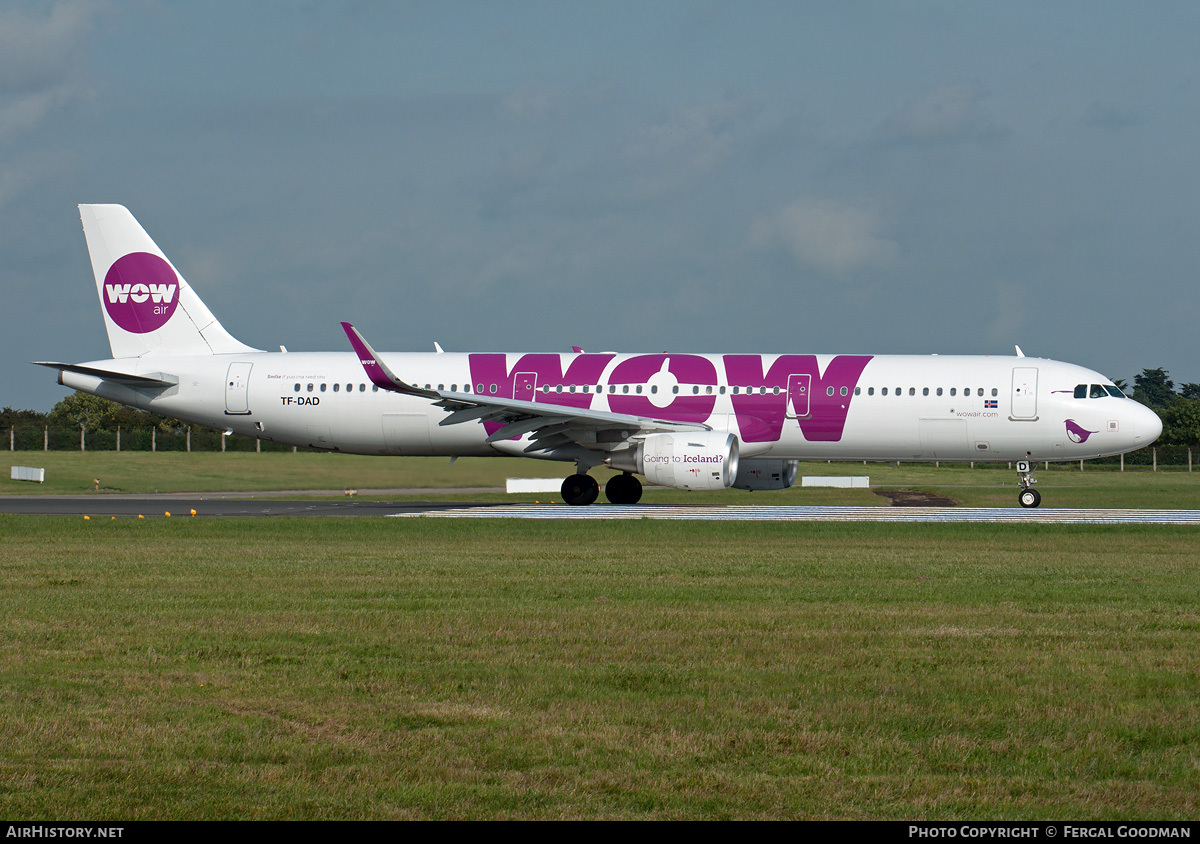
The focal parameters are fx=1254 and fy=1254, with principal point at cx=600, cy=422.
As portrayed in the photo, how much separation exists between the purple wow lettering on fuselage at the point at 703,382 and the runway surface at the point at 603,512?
2.05 metres

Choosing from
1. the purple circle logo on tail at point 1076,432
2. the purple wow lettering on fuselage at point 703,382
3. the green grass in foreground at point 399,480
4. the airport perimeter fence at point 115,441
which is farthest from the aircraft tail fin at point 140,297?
the purple circle logo on tail at point 1076,432

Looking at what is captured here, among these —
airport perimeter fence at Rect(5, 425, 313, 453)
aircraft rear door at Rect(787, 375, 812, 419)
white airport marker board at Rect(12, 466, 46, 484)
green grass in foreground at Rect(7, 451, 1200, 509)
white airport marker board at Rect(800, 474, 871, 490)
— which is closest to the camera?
aircraft rear door at Rect(787, 375, 812, 419)

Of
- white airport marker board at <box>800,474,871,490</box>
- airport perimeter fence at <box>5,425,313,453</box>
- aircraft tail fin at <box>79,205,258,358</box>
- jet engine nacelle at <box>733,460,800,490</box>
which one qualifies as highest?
aircraft tail fin at <box>79,205,258,358</box>

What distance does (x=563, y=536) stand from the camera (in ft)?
65.6

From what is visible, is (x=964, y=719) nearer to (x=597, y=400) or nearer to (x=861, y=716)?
(x=861, y=716)

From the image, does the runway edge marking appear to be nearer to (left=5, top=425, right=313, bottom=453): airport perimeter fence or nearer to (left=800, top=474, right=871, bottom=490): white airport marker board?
(left=800, top=474, right=871, bottom=490): white airport marker board

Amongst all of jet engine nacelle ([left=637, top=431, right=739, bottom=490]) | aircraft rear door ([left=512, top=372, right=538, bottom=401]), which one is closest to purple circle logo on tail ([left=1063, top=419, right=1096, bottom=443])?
jet engine nacelle ([left=637, top=431, right=739, bottom=490])

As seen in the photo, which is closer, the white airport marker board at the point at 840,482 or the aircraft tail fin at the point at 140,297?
the aircraft tail fin at the point at 140,297

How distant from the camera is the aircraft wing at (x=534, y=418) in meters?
26.4

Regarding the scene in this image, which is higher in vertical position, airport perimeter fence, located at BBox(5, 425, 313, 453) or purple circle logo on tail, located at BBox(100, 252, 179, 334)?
purple circle logo on tail, located at BBox(100, 252, 179, 334)

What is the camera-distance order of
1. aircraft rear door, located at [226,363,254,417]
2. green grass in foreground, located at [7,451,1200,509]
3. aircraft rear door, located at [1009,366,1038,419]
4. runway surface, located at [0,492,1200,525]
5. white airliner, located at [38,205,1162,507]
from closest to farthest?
runway surface, located at [0,492,1200,525] < white airliner, located at [38,205,1162,507] < aircraft rear door, located at [1009,366,1038,419] < aircraft rear door, located at [226,363,254,417] < green grass in foreground, located at [7,451,1200,509]

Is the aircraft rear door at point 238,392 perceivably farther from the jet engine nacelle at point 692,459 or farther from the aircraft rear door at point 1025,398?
the aircraft rear door at point 1025,398

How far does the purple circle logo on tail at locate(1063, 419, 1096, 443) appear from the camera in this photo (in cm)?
2795

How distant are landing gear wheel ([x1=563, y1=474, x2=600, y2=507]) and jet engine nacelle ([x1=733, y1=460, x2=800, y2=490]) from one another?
11.6 ft
